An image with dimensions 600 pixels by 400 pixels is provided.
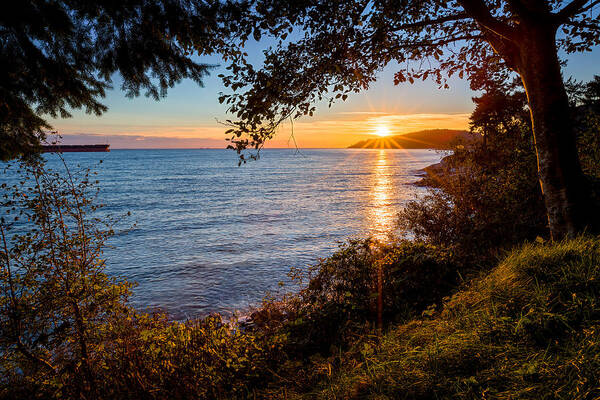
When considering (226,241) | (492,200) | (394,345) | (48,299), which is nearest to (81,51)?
(48,299)

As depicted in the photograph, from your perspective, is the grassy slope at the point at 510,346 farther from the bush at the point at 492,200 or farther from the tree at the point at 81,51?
the tree at the point at 81,51

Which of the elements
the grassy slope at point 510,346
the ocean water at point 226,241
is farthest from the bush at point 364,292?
the ocean water at point 226,241

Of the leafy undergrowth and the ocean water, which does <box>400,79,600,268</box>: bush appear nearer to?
the leafy undergrowth

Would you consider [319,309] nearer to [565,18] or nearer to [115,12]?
[115,12]

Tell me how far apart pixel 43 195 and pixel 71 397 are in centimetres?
380

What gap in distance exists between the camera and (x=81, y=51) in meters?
4.04

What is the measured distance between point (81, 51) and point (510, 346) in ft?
21.3

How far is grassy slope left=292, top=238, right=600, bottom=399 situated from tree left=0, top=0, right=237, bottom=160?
17.4ft

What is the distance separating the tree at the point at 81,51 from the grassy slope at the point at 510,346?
530 centimetres

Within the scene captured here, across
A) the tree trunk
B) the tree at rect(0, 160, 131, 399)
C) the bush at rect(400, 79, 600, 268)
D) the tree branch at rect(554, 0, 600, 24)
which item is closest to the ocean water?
the tree at rect(0, 160, 131, 399)

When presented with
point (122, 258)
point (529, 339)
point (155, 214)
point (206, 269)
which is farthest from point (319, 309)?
point (155, 214)

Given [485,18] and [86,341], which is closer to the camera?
[485,18]

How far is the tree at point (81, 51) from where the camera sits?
3559 millimetres

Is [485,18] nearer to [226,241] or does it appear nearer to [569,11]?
[569,11]
